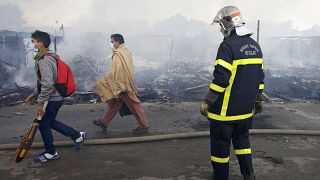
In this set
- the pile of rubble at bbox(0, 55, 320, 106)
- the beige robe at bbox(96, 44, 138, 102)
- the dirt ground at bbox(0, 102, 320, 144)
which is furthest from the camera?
the pile of rubble at bbox(0, 55, 320, 106)

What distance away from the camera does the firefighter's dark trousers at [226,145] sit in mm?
3801

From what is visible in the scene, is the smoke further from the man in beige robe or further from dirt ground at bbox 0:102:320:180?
the man in beige robe

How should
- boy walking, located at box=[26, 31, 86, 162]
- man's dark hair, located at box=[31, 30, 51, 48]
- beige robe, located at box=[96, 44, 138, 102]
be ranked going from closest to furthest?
1. boy walking, located at box=[26, 31, 86, 162]
2. man's dark hair, located at box=[31, 30, 51, 48]
3. beige robe, located at box=[96, 44, 138, 102]

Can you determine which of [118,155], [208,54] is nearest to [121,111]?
[118,155]

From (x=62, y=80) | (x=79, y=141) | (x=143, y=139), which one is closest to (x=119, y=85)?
(x=143, y=139)

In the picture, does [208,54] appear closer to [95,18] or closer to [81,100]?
[95,18]

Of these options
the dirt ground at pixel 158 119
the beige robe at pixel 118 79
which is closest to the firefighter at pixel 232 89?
the beige robe at pixel 118 79

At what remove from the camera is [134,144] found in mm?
5543

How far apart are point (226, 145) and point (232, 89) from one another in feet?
2.16

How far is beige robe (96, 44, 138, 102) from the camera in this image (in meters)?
5.97

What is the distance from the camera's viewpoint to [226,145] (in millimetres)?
3809

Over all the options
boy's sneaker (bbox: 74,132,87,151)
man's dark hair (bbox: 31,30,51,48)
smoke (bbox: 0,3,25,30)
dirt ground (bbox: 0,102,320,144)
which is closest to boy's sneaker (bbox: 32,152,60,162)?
boy's sneaker (bbox: 74,132,87,151)

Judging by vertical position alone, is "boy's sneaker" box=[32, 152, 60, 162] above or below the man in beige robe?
below

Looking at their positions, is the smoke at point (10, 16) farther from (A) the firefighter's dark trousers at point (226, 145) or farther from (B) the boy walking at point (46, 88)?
(A) the firefighter's dark trousers at point (226, 145)
